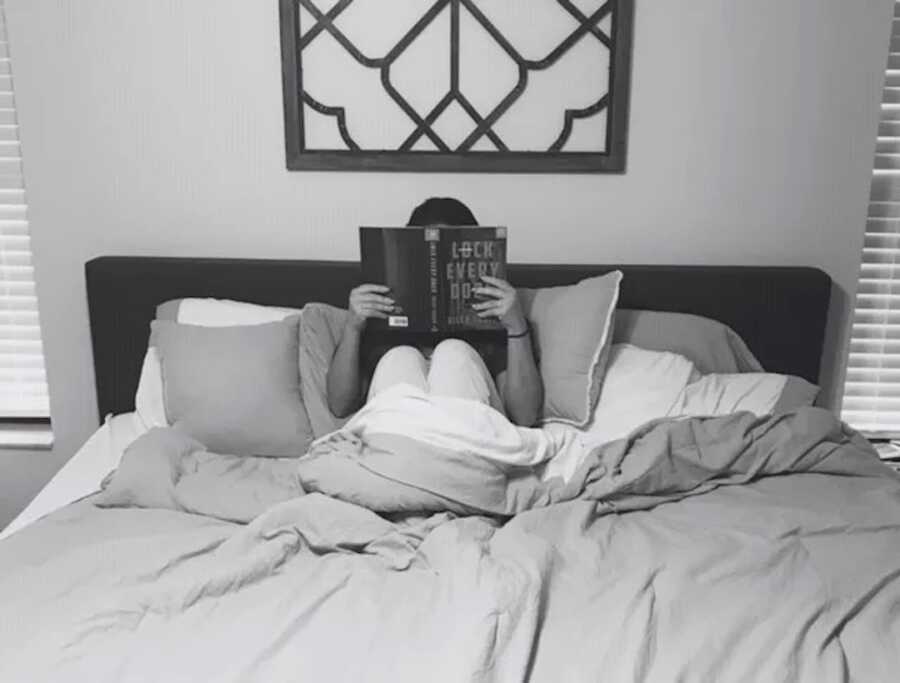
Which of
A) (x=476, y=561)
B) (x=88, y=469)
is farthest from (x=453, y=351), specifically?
(x=88, y=469)

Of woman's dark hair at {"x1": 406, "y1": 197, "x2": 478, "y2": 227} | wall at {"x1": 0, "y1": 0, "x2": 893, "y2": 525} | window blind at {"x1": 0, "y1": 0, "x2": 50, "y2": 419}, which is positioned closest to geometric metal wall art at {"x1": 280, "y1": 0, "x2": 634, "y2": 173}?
wall at {"x1": 0, "y1": 0, "x2": 893, "y2": 525}

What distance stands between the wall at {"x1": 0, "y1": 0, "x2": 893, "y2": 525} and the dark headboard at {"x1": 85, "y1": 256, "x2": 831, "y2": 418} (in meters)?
0.11

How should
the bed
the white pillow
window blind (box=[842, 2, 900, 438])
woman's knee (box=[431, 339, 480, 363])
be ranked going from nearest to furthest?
the bed
woman's knee (box=[431, 339, 480, 363])
the white pillow
window blind (box=[842, 2, 900, 438])

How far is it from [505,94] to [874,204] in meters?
1.09

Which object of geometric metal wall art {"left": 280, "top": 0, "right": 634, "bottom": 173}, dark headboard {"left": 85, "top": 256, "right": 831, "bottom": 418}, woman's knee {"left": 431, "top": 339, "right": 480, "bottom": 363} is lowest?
woman's knee {"left": 431, "top": 339, "right": 480, "bottom": 363}

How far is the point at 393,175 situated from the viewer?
2443mm

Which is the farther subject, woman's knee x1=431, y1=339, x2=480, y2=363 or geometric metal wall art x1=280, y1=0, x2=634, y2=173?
geometric metal wall art x1=280, y1=0, x2=634, y2=173

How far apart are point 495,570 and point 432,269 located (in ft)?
2.98

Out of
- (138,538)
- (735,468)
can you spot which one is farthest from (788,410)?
(138,538)

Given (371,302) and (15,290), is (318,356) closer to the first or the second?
Answer: (371,302)

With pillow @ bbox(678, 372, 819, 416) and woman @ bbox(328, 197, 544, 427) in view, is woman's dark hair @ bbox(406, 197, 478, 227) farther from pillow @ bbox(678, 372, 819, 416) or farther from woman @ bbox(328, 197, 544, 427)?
pillow @ bbox(678, 372, 819, 416)

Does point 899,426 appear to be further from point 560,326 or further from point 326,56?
point 326,56

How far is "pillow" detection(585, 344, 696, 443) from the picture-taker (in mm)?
2076

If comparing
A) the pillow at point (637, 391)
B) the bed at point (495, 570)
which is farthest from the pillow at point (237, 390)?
the pillow at point (637, 391)
